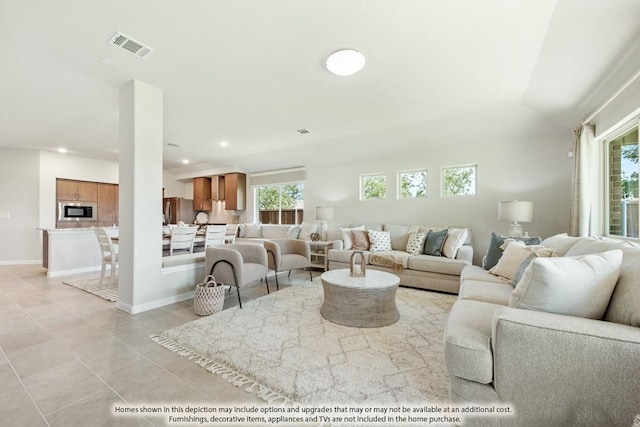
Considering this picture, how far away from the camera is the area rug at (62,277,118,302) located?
360 cm

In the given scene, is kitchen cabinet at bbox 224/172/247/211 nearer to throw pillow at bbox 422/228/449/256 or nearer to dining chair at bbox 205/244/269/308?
dining chair at bbox 205/244/269/308

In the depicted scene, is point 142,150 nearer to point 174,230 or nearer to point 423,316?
point 174,230

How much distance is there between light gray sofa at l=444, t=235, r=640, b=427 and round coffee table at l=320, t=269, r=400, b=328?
1.23 metres

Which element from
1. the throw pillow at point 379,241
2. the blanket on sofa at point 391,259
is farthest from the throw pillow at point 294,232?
the blanket on sofa at point 391,259

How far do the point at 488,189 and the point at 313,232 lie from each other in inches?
133

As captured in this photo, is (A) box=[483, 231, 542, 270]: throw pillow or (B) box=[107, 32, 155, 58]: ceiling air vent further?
(A) box=[483, 231, 542, 270]: throw pillow

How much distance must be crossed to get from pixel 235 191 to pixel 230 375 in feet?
19.9

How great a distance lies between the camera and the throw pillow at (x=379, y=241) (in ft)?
15.6

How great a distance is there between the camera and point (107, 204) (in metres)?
7.19

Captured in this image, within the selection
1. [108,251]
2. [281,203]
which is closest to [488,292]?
[108,251]

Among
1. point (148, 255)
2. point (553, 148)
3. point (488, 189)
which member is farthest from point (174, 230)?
point (553, 148)

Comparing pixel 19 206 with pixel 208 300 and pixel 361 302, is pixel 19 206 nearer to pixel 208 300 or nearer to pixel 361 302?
pixel 208 300

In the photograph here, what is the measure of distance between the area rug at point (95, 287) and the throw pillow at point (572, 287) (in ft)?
14.0

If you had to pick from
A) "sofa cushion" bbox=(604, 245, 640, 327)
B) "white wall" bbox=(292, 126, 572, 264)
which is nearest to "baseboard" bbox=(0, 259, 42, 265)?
"white wall" bbox=(292, 126, 572, 264)
